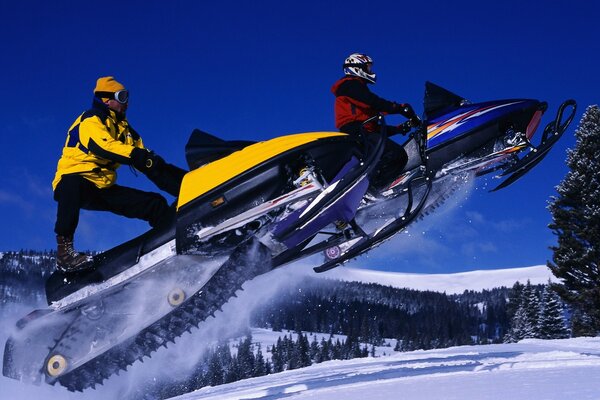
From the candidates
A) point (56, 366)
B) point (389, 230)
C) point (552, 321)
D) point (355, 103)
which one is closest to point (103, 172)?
point (56, 366)

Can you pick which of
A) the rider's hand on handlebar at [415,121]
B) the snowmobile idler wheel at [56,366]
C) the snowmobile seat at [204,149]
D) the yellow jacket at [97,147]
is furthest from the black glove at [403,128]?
the snowmobile idler wheel at [56,366]

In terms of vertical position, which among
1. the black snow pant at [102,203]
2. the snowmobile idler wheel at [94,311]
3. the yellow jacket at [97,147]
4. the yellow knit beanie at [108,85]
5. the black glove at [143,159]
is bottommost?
the snowmobile idler wheel at [94,311]

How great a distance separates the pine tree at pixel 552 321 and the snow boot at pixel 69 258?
110ft

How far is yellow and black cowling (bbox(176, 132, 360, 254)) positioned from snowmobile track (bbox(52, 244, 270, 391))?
1.21 feet

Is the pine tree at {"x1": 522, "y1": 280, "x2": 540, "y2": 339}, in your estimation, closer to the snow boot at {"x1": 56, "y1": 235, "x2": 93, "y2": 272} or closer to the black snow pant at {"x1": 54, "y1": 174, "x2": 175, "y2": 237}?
the black snow pant at {"x1": 54, "y1": 174, "x2": 175, "y2": 237}

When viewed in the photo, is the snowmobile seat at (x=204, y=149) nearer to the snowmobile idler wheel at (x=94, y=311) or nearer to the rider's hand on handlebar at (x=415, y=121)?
the snowmobile idler wheel at (x=94, y=311)

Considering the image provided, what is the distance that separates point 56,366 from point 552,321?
112 feet

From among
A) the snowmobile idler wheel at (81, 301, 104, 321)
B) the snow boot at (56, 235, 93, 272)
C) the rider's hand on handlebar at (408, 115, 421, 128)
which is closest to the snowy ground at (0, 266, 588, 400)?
the snowmobile idler wheel at (81, 301, 104, 321)

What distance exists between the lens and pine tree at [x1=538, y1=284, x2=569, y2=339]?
113 feet

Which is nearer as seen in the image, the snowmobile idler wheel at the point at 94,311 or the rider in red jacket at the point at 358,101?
the snowmobile idler wheel at the point at 94,311

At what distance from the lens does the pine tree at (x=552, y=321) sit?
113ft

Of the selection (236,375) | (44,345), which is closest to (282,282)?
(44,345)

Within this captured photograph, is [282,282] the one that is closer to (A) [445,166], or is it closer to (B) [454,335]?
(A) [445,166]

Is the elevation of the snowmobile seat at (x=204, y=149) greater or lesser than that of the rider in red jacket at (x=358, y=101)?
lesser
